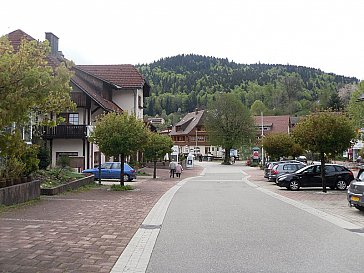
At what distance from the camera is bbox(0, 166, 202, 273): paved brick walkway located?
7.37 meters

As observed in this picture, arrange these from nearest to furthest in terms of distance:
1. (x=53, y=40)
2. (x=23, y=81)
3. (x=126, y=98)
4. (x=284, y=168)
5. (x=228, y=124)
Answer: (x=23, y=81)
(x=284, y=168)
(x=53, y=40)
(x=126, y=98)
(x=228, y=124)

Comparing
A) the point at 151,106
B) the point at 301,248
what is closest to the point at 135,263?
the point at 301,248

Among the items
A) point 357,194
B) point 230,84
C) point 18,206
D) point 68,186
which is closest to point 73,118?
point 68,186

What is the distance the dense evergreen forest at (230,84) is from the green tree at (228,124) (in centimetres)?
4997

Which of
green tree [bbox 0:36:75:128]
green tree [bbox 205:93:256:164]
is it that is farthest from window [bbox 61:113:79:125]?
green tree [bbox 205:93:256:164]

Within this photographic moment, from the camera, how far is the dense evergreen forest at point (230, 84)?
137875mm

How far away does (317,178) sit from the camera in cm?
2584

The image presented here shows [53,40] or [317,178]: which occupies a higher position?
[53,40]

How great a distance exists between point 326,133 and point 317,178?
3.43 metres

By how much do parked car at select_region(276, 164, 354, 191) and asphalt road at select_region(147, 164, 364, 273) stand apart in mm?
11473

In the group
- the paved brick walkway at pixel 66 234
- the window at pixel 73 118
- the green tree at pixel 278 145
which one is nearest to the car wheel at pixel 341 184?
the paved brick walkway at pixel 66 234

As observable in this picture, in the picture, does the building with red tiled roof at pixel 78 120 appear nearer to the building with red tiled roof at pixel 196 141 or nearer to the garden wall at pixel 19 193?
the garden wall at pixel 19 193

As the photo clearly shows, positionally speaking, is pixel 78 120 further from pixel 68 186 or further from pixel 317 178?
pixel 317 178

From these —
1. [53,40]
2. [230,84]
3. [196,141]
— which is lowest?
[196,141]
